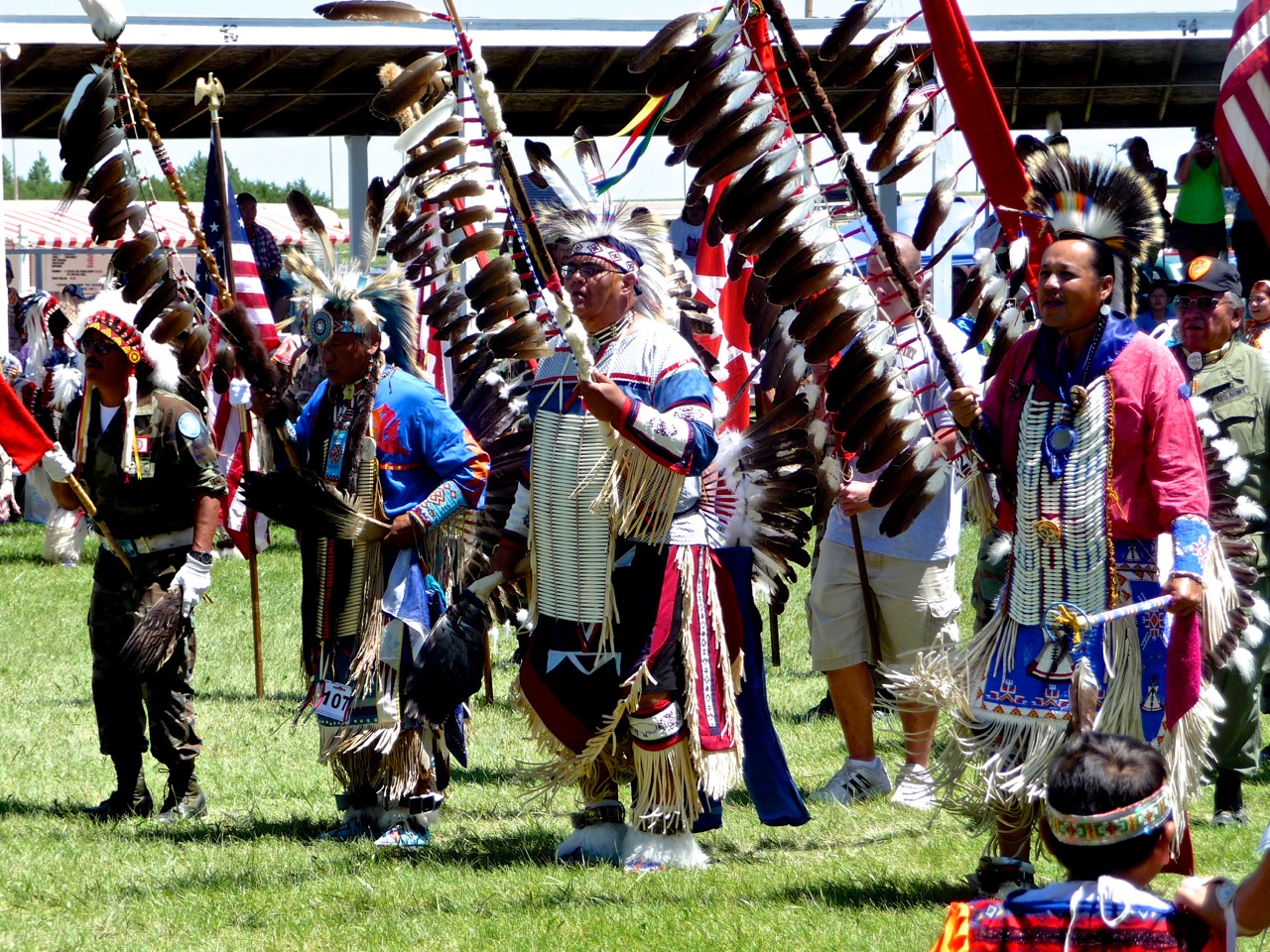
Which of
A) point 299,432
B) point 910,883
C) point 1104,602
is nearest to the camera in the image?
point 1104,602

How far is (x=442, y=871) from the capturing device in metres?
4.53

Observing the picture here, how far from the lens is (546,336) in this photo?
15.6 feet

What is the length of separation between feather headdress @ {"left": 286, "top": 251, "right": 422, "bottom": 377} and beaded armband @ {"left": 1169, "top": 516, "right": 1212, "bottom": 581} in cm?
240

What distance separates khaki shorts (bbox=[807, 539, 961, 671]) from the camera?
5.48m

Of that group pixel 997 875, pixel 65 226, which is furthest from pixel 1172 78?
pixel 65 226

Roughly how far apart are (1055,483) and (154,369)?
2960mm

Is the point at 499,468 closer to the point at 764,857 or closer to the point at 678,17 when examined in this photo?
the point at 764,857

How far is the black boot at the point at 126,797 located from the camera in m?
5.25

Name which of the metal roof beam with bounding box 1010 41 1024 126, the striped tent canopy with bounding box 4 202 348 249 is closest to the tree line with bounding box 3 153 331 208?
the striped tent canopy with bounding box 4 202 348 249

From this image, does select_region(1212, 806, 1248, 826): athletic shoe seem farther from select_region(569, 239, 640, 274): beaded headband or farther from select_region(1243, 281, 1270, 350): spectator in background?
select_region(569, 239, 640, 274): beaded headband

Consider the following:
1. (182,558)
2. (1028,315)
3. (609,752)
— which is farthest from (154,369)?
(1028,315)

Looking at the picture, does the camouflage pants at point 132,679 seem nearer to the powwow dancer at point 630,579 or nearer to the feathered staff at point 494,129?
the powwow dancer at point 630,579

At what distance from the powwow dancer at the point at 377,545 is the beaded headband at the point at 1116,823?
2.81m

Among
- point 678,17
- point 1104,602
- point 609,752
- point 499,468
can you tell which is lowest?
point 609,752
